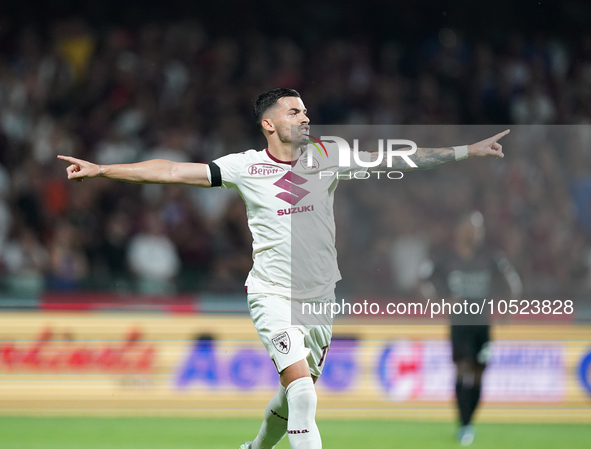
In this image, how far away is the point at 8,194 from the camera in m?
10.2

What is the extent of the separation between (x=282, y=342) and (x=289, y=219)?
793 mm

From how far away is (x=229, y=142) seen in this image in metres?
11.1

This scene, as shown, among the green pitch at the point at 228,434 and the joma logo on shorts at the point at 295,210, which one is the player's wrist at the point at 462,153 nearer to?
the joma logo on shorts at the point at 295,210

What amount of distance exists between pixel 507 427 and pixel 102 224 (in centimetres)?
522

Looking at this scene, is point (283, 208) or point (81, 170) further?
point (283, 208)

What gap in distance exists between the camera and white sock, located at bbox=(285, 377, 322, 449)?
15.7 ft

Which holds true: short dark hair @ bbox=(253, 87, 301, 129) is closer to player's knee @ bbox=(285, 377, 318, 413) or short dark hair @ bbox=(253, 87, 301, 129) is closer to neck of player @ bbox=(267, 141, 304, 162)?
neck of player @ bbox=(267, 141, 304, 162)

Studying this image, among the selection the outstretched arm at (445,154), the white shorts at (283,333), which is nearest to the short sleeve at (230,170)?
the white shorts at (283,333)

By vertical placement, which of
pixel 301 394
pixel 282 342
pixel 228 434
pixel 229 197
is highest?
pixel 229 197

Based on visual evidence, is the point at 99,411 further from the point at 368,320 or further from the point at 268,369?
the point at 368,320

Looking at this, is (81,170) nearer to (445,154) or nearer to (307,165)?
(307,165)

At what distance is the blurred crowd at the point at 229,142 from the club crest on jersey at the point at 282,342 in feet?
13.5

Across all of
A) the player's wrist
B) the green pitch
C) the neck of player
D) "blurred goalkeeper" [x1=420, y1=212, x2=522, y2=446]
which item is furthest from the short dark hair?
the green pitch

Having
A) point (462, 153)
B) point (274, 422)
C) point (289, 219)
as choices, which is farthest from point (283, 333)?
point (462, 153)
